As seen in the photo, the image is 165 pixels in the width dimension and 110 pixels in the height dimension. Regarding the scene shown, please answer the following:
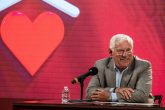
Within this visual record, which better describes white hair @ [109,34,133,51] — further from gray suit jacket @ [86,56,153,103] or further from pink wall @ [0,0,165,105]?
pink wall @ [0,0,165,105]

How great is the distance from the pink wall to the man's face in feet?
3.16

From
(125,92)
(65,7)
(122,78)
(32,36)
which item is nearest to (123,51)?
(122,78)

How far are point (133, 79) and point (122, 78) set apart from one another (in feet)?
0.33

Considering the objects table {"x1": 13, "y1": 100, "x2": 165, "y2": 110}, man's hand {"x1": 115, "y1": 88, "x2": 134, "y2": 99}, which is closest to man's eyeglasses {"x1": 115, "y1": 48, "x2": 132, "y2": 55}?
man's hand {"x1": 115, "y1": 88, "x2": 134, "y2": 99}

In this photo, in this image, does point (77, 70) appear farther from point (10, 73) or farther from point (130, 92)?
point (130, 92)

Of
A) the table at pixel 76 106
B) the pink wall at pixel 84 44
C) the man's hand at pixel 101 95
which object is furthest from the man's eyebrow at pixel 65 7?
the table at pixel 76 106

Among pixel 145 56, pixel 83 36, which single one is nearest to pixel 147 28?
pixel 145 56

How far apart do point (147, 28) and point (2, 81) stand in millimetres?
1712

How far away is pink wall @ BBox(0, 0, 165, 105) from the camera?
4.66m

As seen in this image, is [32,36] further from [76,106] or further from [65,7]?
[76,106]

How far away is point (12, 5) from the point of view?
4.78 m

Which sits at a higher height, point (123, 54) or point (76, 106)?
point (123, 54)

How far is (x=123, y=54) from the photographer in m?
3.69

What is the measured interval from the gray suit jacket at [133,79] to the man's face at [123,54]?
0.06m
